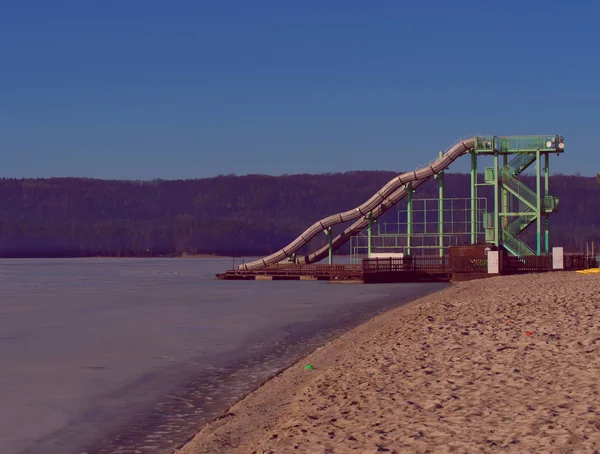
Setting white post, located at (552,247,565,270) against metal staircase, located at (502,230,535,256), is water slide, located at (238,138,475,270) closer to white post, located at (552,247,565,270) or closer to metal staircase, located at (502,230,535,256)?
metal staircase, located at (502,230,535,256)

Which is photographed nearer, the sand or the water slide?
the sand

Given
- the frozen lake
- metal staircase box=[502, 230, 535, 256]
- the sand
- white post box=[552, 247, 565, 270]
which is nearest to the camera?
the sand

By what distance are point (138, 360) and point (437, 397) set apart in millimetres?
11185

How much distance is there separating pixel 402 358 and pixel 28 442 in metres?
8.51

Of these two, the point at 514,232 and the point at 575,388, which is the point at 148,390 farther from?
the point at 514,232

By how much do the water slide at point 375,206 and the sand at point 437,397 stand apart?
1953 inches

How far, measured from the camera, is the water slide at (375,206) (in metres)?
73.9

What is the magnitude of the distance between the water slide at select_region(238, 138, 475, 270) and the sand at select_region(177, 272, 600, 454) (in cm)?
4961

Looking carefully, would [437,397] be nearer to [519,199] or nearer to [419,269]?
[419,269]

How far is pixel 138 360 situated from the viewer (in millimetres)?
23922

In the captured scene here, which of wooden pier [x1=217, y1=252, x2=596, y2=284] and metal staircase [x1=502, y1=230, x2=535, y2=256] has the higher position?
metal staircase [x1=502, y1=230, x2=535, y2=256]

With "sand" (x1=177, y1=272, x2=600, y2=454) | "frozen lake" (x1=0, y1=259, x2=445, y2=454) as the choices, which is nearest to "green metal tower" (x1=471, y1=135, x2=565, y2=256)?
"frozen lake" (x1=0, y1=259, x2=445, y2=454)

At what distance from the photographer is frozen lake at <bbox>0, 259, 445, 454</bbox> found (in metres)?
15.5

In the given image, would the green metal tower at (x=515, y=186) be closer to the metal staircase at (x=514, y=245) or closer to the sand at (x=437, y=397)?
the metal staircase at (x=514, y=245)
